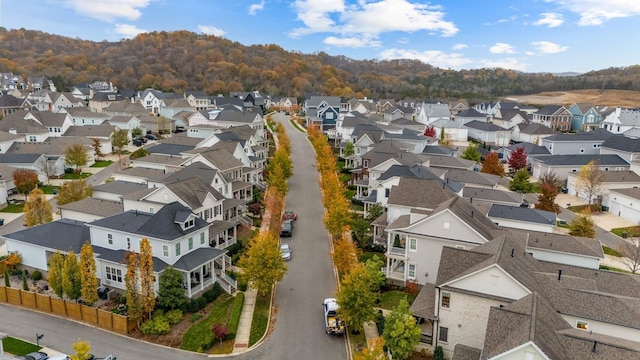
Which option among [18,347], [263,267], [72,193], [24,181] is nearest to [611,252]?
[263,267]

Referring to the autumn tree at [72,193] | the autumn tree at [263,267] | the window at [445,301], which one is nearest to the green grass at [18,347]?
the autumn tree at [263,267]

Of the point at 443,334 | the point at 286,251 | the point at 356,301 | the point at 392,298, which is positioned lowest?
the point at 392,298

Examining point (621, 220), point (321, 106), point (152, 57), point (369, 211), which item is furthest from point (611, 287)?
point (152, 57)

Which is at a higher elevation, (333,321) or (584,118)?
(584,118)

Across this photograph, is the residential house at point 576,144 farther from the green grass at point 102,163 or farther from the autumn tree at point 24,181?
the autumn tree at point 24,181

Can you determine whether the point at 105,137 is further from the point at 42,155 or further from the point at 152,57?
the point at 152,57

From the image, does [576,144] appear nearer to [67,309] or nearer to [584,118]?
[584,118]
